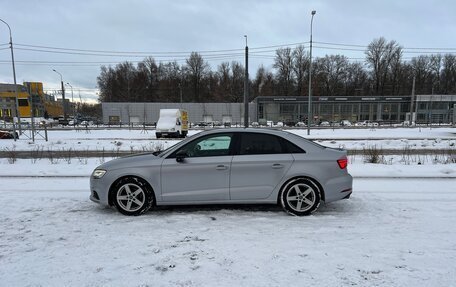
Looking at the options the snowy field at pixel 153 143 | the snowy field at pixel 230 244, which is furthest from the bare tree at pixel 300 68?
the snowy field at pixel 230 244

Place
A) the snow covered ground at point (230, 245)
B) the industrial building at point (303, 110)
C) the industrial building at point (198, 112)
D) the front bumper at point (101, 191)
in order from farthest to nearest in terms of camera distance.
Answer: the industrial building at point (198, 112)
the industrial building at point (303, 110)
the front bumper at point (101, 191)
the snow covered ground at point (230, 245)

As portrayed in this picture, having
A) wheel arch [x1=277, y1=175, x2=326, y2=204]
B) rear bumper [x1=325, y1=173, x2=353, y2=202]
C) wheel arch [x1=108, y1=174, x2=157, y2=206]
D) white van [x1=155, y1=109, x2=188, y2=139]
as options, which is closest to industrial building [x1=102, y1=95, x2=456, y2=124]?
white van [x1=155, y1=109, x2=188, y2=139]

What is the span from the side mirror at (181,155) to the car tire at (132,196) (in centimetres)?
73

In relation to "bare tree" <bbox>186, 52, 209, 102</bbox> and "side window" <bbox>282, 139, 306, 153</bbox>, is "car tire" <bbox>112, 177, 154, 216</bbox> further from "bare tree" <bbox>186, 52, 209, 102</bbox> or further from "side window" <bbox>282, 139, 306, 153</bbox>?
"bare tree" <bbox>186, 52, 209, 102</bbox>

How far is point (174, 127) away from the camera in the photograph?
25.6m

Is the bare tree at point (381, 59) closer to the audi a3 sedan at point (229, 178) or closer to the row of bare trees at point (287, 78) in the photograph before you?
the row of bare trees at point (287, 78)

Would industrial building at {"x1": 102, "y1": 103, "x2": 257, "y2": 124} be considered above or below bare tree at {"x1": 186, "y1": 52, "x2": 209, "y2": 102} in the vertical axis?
below

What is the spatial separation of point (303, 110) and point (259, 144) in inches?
2658

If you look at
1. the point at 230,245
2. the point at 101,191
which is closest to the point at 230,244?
the point at 230,245

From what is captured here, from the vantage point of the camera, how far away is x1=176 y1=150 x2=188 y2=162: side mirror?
16.4ft

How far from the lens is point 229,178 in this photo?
497cm

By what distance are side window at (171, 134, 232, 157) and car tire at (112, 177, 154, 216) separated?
2.63 ft

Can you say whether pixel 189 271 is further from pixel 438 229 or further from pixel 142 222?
pixel 438 229

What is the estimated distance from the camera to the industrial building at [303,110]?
227ft
